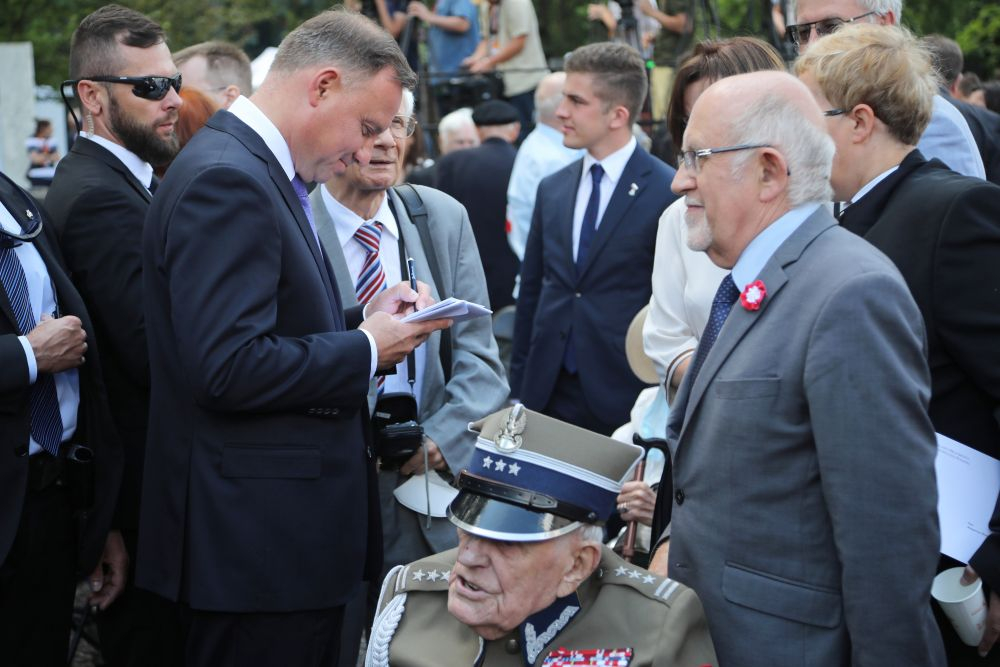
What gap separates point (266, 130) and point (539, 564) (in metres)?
1.31

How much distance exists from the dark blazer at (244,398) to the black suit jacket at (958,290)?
139 centimetres

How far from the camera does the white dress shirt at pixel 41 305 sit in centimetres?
350

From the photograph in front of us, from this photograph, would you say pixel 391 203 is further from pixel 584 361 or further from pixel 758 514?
pixel 758 514

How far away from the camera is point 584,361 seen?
526 cm

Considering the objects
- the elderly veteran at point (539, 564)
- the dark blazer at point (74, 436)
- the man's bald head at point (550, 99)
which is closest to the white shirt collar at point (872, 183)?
the elderly veteran at point (539, 564)

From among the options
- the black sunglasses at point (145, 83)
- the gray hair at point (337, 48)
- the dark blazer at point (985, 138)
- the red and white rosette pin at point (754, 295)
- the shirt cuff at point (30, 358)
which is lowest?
the dark blazer at point (985, 138)

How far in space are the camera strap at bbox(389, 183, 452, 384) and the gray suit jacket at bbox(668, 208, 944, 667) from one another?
157cm

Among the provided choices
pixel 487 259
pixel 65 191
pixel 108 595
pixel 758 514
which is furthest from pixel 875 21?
pixel 487 259

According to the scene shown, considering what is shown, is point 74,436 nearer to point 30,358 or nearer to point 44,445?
point 44,445

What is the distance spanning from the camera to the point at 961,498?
2826 mm

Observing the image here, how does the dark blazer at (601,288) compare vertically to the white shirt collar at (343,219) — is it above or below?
below

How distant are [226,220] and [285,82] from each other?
469 millimetres

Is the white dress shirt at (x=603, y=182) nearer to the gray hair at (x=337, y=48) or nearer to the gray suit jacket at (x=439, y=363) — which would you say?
the gray suit jacket at (x=439, y=363)

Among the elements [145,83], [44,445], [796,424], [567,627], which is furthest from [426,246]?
[796,424]
